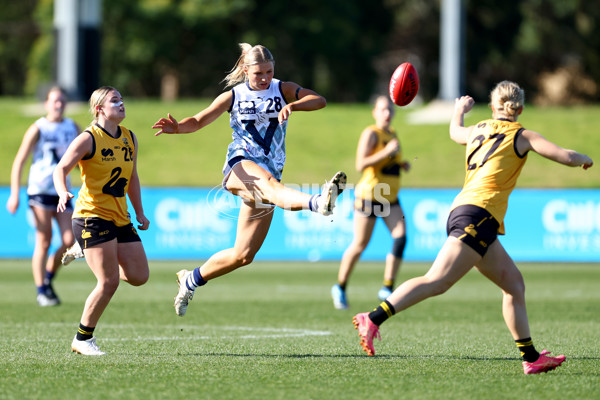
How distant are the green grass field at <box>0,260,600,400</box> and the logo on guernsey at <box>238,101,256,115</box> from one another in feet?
5.99

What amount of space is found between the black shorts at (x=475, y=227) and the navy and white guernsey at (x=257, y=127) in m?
1.75

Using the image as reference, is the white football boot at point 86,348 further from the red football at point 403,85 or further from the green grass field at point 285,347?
the red football at point 403,85

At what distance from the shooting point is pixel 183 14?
136 ft

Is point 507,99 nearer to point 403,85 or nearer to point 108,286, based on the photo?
point 403,85

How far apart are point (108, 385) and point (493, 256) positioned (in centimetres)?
257

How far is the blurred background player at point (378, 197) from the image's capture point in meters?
11.4

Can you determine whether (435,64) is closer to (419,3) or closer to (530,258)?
(419,3)

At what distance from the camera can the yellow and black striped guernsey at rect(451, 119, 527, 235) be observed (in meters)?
6.43

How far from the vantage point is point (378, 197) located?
11586mm

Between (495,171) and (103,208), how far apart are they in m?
2.75

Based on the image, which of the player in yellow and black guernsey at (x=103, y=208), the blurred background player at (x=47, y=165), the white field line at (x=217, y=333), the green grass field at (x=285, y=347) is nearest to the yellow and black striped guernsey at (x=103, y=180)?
the player in yellow and black guernsey at (x=103, y=208)

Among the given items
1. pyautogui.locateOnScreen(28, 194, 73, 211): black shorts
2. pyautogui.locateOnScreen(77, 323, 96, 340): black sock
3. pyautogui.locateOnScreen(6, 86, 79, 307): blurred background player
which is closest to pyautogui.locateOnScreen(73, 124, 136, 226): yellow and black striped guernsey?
pyautogui.locateOnScreen(77, 323, 96, 340): black sock

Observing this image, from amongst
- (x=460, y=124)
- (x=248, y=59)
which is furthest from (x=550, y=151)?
(x=248, y=59)

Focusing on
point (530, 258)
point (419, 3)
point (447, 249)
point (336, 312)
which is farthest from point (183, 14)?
point (447, 249)
